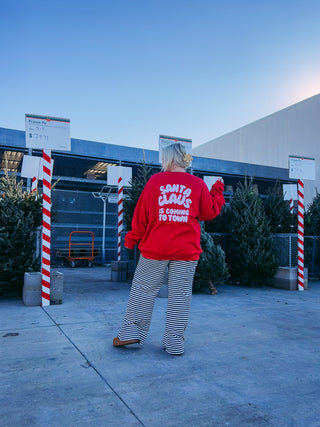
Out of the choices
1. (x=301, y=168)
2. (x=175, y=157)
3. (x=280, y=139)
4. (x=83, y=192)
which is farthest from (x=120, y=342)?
(x=280, y=139)

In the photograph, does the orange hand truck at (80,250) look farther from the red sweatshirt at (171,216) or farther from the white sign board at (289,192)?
the red sweatshirt at (171,216)

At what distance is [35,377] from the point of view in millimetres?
2793

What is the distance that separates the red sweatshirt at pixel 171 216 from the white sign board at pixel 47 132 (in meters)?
3.14

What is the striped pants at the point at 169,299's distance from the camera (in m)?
3.37

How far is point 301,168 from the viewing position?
855 cm

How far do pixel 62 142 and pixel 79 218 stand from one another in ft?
29.5

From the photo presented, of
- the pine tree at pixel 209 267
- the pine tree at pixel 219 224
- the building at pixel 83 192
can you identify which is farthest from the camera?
the building at pixel 83 192

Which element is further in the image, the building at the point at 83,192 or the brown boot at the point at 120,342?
the building at the point at 83,192

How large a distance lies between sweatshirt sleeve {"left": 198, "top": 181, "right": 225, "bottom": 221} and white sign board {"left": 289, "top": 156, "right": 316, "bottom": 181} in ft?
18.0

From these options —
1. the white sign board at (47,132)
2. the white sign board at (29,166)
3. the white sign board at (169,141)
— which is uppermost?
the white sign board at (169,141)

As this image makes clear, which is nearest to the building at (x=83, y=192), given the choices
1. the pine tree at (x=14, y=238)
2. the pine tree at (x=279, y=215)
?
the pine tree at (x=279, y=215)

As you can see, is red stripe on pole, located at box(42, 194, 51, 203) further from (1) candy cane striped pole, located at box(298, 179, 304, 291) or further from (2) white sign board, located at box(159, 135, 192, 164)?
(1) candy cane striped pole, located at box(298, 179, 304, 291)

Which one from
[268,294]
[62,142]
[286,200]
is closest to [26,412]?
[62,142]

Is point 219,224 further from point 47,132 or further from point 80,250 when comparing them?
point 80,250
